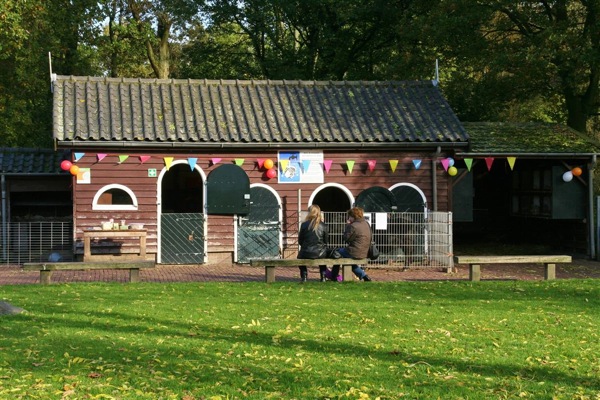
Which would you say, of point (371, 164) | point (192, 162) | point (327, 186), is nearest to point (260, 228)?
point (327, 186)

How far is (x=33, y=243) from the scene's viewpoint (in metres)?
21.7

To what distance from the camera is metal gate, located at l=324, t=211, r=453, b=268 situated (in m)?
19.5

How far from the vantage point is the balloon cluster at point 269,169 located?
68.7 ft

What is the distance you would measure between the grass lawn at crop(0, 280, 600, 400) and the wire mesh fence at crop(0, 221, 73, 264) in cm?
729

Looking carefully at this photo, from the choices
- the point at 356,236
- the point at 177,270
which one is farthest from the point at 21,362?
the point at 177,270

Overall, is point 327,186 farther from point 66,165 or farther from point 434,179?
point 66,165

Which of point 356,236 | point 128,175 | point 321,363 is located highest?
point 128,175

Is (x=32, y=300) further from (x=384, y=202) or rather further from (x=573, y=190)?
(x=573, y=190)

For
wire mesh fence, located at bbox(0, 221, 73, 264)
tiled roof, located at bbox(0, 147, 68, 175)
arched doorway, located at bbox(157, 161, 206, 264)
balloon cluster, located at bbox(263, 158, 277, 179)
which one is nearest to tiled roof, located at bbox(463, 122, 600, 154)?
balloon cluster, located at bbox(263, 158, 277, 179)

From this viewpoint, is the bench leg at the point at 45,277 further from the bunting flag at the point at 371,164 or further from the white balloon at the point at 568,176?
the white balloon at the point at 568,176

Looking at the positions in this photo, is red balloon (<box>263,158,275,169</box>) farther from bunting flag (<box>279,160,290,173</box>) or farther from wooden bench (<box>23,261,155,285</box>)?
wooden bench (<box>23,261,155,285</box>)

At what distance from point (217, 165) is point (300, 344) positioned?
40.5 ft

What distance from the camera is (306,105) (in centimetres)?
2272

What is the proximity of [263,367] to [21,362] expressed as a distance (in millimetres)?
2349
